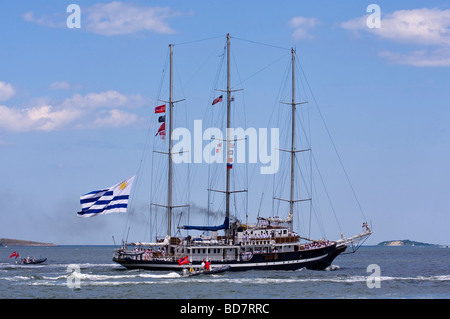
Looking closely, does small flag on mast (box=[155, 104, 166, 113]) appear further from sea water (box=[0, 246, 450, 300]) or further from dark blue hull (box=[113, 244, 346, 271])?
sea water (box=[0, 246, 450, 300])

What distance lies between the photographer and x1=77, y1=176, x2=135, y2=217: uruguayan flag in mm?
94000

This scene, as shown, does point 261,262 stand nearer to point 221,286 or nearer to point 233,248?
point 233,248

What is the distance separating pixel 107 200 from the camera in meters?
94.9

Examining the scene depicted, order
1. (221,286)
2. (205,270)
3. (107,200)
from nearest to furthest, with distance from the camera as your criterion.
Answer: (221,286) < (205,270) < (107,200)

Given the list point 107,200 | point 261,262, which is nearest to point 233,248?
point 261,262

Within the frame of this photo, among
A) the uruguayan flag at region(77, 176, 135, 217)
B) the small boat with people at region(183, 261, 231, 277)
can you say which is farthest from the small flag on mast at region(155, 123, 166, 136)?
the small boat with people at region(183, 261, 231, 277)

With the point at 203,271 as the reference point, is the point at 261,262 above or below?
above

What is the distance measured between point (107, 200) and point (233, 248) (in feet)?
57.5

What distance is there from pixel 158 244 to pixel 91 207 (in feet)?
35.6

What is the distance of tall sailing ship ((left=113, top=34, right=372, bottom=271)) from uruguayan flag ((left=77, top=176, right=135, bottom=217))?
22.0ft

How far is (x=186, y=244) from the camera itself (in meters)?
99.3

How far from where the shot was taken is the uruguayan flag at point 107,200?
94.0 metres

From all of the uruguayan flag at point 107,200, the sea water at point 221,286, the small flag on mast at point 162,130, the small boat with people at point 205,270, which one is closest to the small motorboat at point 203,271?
the small boat with people at point 205,270
